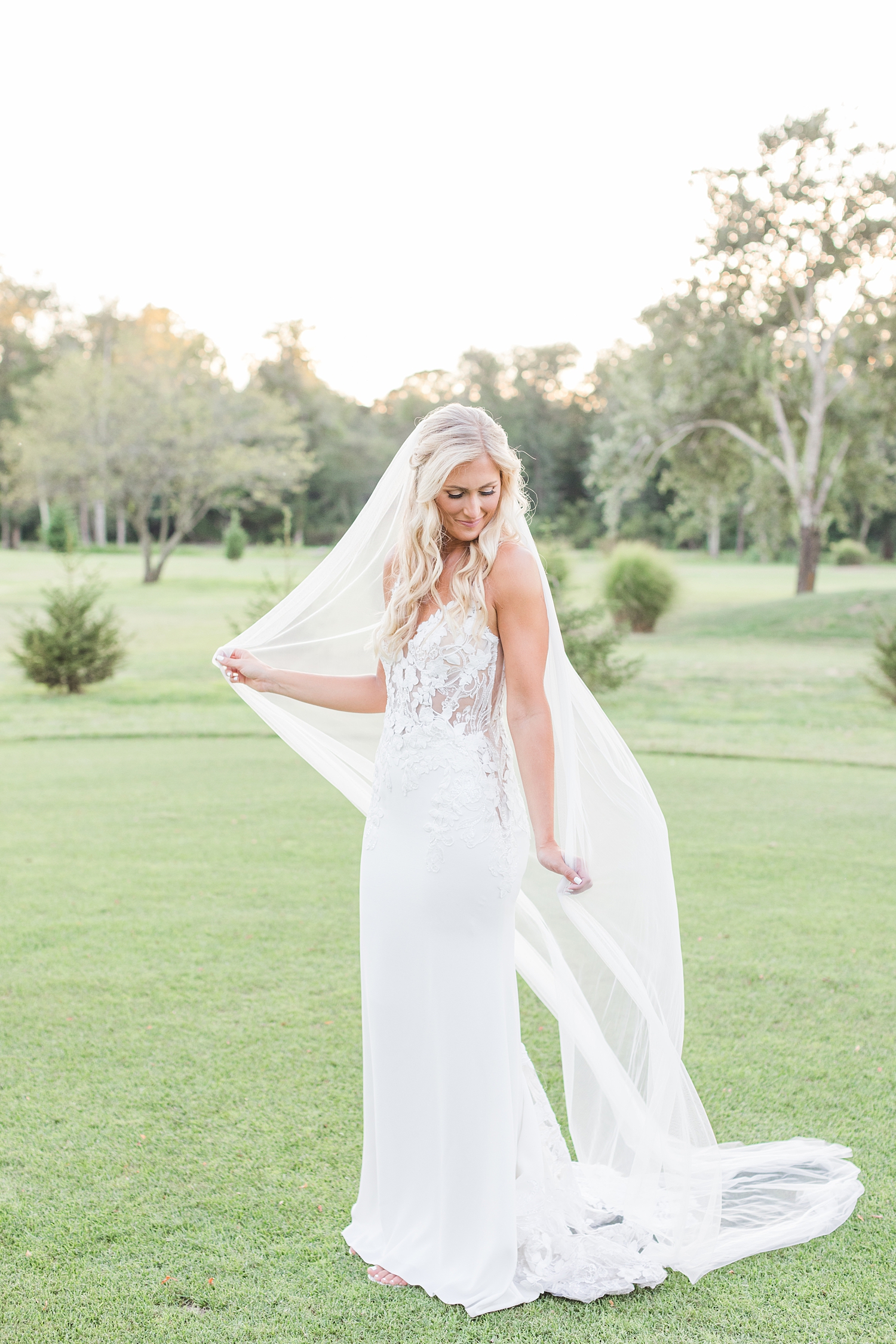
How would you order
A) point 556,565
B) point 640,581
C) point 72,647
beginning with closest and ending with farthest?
point 72,647, point 556,565, point 640,581

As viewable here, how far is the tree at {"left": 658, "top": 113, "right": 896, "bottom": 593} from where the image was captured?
81.6 ft

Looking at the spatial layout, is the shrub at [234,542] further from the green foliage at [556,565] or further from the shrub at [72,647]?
the green foliage at [556,565]

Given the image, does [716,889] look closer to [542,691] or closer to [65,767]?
[542,691]

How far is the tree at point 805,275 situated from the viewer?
24.9 meters

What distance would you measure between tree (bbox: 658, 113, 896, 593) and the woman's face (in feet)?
81.8

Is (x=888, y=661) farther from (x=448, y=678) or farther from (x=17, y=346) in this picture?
(x=17, y=346)

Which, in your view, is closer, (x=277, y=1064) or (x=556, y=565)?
(x=277, y=1064)

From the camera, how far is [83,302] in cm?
4800

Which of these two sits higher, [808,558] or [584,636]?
[808,558]

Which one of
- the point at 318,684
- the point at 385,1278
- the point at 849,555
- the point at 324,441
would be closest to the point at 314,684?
the point at 318,684

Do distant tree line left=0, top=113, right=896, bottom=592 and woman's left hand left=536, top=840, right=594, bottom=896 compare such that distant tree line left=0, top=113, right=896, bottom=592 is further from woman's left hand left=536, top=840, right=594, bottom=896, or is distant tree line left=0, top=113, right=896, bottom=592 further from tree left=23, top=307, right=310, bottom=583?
woman's left hand left=536, top=840, right=594, bottom=896

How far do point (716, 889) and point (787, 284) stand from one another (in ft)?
77.7

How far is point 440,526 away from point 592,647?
38.3ft

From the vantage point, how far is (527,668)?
2494mm
